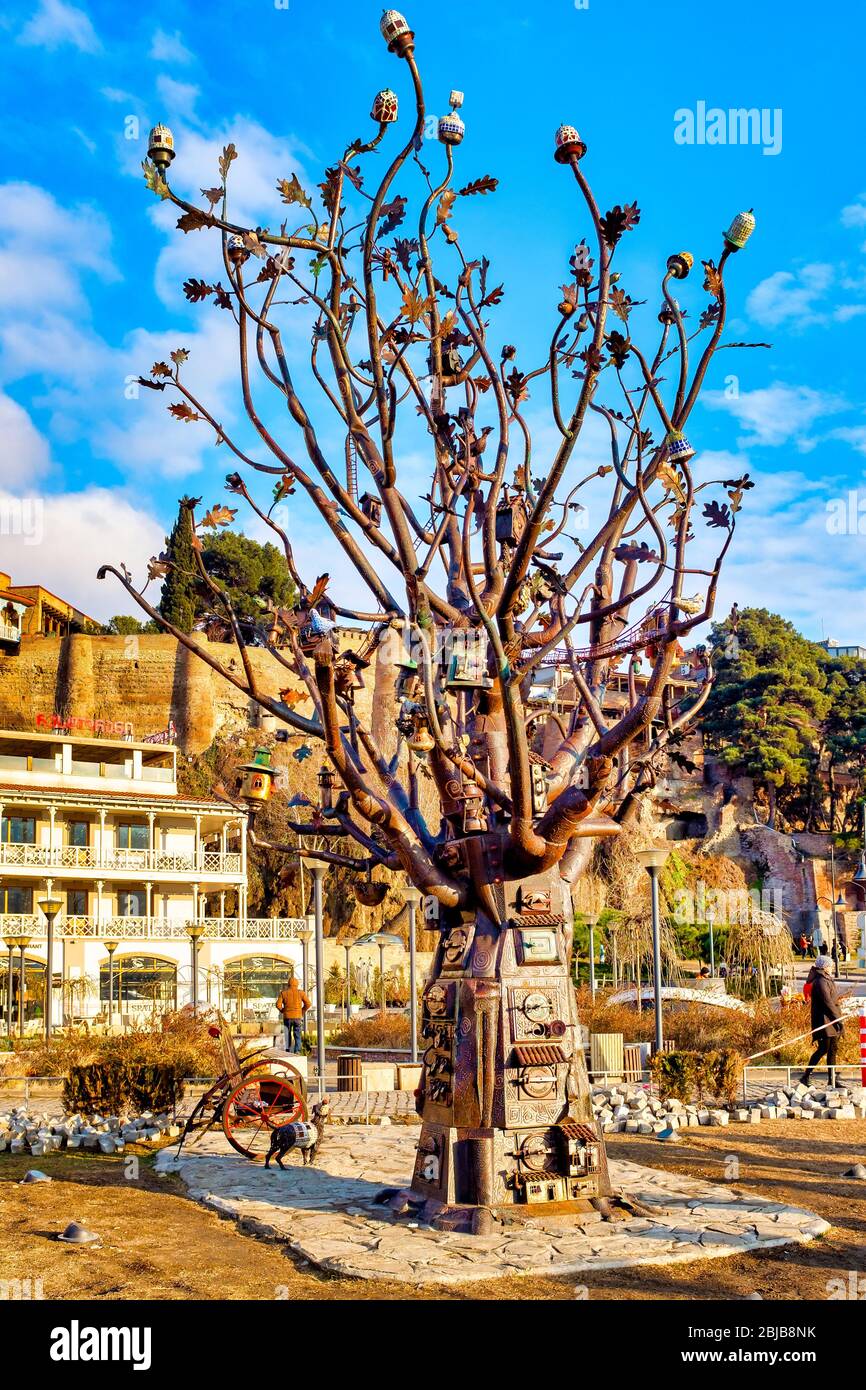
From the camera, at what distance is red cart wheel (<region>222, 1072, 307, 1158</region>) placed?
10047 millimetres

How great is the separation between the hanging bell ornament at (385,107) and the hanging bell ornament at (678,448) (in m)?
2.63

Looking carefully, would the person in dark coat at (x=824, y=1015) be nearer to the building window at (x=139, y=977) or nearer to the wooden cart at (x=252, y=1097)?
the wooden cart at (x=252, y=1097)

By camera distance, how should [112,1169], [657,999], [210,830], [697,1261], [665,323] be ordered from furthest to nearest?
[210,830], [657,999], [112,1169], [665,323], [697,1261]

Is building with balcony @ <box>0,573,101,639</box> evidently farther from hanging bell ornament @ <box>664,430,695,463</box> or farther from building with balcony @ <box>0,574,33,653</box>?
hanging bell ornament @ <box>664,430,695,463</box>

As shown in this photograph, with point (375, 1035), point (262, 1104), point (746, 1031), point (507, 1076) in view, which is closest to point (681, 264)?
point (507, 1076)

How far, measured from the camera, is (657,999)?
1467cm

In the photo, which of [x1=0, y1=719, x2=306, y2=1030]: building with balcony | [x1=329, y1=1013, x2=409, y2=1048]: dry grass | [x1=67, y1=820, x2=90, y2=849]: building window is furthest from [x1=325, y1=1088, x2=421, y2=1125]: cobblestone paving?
[x1=67, y1=820, x2=90, y2=849]: building window

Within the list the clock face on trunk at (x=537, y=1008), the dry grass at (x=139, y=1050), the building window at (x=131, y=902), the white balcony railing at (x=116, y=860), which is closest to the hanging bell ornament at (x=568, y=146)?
the clock face on trunk at (x=537, y=1008)

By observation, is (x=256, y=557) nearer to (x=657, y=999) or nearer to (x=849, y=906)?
(x=849, y=906)

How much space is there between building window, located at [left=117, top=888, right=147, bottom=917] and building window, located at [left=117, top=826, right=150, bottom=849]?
4.80ft

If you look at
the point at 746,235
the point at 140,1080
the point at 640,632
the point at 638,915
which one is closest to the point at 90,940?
→ the point at 638,915

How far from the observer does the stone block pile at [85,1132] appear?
11.3 metres

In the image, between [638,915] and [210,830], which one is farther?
[210,830]

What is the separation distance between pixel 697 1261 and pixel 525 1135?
1.35 metres
